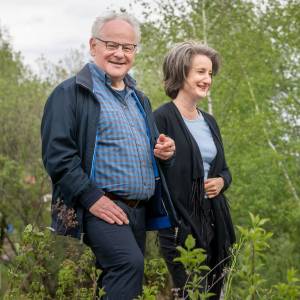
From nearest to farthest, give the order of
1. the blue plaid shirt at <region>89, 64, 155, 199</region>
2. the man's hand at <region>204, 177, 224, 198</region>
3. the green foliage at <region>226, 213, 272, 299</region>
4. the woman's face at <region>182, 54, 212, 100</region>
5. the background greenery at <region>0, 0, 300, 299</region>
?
1. the green foliage at <region>226, 213, 272, 299</region>
2. the blue plaid shirt at <region>89, 64, 155, 199</region>
3. the man's hand at <region>204, 177, 224, 198</region>
4. the woman's face at <region>182, 54, 212, 100</region>
5. the background greenery at <region>0, 0, 300, 299</region>

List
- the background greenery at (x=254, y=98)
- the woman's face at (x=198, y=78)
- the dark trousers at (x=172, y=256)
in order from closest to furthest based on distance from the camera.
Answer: the dark trousers at (x=172, y=256) → the woman's face at (x=198, y=78) → the background greenery at (x=254, y=98)

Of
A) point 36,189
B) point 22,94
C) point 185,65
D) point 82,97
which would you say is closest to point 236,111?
point 36,189

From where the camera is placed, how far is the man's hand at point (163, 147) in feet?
13.5

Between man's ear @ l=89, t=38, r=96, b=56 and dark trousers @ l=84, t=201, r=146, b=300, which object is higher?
man's ear @ l=89, t=38, r=96, b=56

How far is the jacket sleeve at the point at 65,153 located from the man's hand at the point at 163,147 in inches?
18.1

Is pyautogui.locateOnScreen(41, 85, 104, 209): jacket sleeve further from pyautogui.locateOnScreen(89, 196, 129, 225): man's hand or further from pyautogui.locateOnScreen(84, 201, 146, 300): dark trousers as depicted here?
pyautogui.locateOnScreen(84, 201, 146, 300): dark trousers

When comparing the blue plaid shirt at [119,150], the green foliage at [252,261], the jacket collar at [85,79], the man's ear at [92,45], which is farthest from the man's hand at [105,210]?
the green foliage at [252,261]

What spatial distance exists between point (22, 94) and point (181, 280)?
648 inches

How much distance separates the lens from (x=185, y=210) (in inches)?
184

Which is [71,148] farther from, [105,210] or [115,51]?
[115,51]

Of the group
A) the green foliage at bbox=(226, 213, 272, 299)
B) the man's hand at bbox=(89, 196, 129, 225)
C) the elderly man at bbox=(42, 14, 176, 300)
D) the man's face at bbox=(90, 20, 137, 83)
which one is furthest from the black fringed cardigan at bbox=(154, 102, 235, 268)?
the green foliage at bbox=(226, 213, 272, 299)

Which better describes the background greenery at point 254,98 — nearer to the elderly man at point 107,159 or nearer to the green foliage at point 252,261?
the elderly man at point 107,159

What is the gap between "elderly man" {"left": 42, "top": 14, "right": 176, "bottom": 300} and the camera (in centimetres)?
384

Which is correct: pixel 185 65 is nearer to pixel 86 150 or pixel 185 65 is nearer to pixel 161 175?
pixel 161 175
